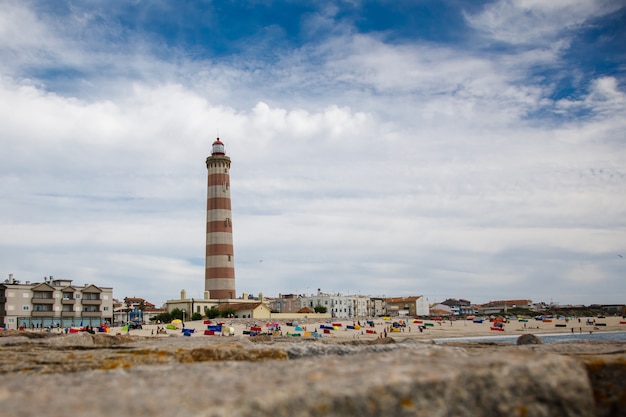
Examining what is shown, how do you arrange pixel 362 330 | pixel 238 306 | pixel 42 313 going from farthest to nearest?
pixel 42 313 → pixel 238 306 → pixel 362 330

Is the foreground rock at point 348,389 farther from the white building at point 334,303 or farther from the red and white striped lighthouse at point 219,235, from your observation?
the white building at point 334,303

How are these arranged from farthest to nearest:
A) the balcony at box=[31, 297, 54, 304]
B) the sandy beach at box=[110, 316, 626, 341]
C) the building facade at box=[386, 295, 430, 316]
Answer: the building facade at box=[386, 295, 430, 316]
the balcony at box=[31, 297, 54, 304]
the sandy beach at box=[110, 316, 626, 341]

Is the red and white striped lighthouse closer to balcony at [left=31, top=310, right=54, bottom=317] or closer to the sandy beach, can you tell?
the sandy beach

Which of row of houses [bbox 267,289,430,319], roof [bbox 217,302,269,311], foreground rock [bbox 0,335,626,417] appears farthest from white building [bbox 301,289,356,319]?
foreground rock [bbox 0,335,626,417]

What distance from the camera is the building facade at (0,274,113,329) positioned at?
277ft

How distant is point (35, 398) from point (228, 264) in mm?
78314

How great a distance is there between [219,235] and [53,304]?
1304 inches

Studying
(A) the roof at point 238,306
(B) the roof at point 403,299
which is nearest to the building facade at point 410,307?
(B) the roof at point 403,299

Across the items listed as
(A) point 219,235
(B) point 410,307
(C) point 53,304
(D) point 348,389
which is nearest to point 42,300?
(C) point 53,304

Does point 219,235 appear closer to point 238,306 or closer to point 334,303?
point 238,306

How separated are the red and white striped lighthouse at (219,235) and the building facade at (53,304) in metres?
23.8

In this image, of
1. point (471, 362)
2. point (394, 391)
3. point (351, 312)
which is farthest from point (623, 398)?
point (351, 312)

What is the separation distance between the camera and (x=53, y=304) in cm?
8831

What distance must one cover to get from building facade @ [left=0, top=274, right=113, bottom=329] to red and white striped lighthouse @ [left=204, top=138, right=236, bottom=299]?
2380 centimetres
